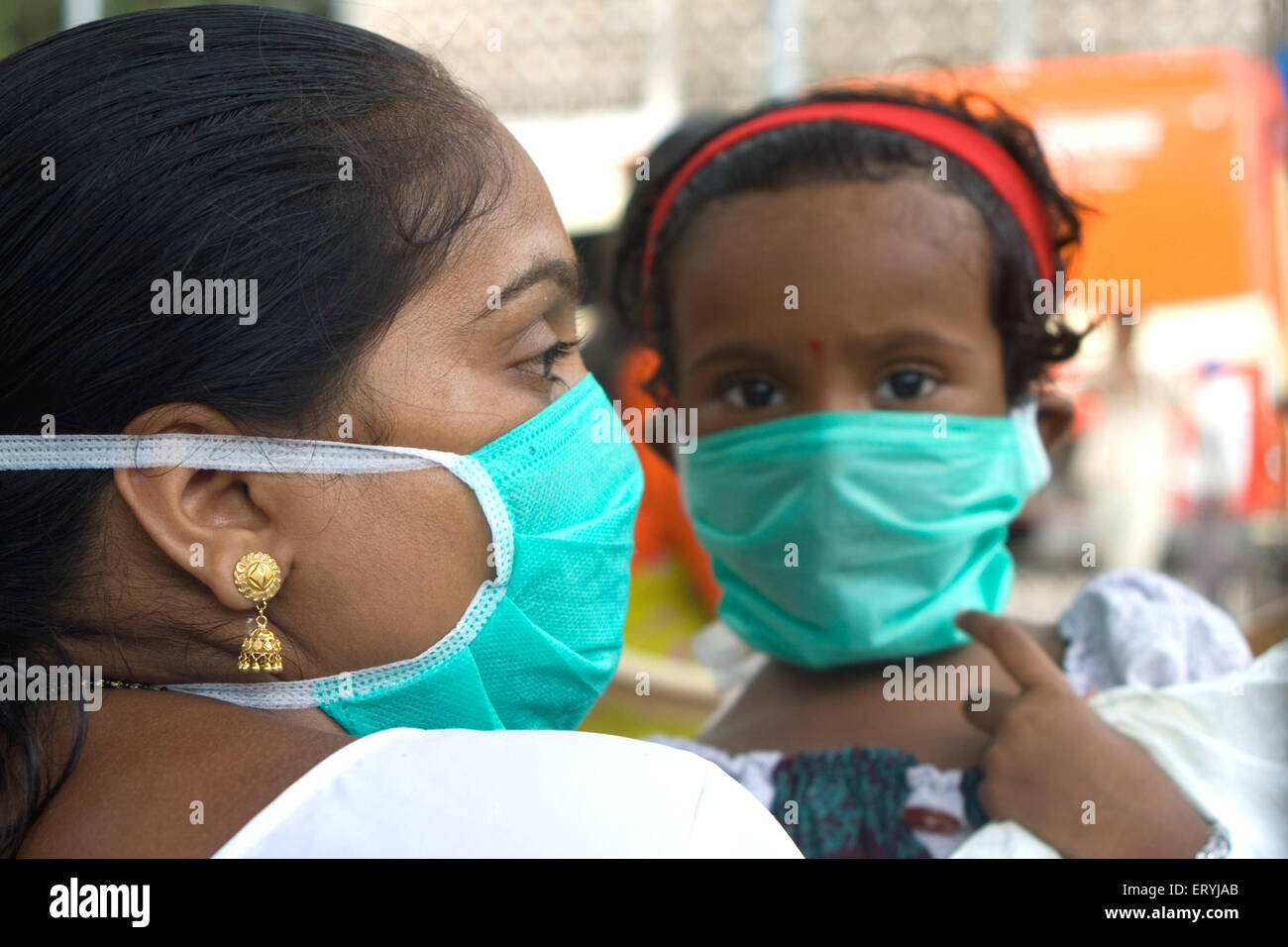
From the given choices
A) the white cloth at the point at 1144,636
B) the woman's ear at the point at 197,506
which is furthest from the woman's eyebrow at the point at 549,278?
the white cloth at the point at 1144,636

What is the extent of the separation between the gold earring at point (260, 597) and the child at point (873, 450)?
863 millimetres

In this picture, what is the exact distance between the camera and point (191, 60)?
1.12 metres

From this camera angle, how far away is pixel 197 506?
1.11 metres

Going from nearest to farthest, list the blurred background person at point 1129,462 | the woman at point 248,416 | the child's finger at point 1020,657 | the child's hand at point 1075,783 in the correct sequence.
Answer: the woman at point 248,416
the child's hand at point 1075,783
the child's finger at point 1020,657
the blurred background person at point 1129,462

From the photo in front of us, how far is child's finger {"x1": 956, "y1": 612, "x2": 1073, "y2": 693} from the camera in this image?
160cm

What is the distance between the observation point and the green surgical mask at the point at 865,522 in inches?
70.5

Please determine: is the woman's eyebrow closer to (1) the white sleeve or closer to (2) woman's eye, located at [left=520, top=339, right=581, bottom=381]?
(2) woman's eye, located at [left=520, top=339, right=581, bottom=381]

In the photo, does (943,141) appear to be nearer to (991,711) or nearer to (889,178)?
(889,178)

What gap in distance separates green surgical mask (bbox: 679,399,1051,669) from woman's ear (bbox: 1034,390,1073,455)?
181mm

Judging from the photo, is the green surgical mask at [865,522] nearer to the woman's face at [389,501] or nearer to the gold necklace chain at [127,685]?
the woman's face at [389,501]
